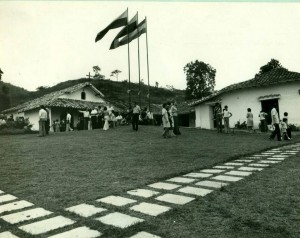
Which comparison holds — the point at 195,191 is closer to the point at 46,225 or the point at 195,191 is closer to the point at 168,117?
the point at 46,225

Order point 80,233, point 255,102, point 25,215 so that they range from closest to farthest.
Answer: point 80,233 < point 25,215 < point 255,102

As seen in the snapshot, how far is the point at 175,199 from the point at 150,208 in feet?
1.68

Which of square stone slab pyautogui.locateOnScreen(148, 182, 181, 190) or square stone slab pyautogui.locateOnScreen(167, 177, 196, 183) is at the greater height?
square stone slab pyautogui.locateOnScreen(167, 177, 196, 183)

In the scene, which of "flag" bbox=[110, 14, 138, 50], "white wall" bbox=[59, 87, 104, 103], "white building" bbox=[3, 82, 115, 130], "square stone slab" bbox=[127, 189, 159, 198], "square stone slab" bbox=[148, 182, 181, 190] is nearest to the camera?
"square stone slab" bbox=[127, 189, 159, 198]

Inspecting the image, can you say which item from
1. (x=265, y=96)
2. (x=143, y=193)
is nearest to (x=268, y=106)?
(x=265, y=96)

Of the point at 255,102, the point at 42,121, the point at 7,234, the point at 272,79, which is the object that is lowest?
the point at 7,234

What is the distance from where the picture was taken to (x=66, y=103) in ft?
85.6

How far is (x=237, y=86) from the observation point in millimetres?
22625

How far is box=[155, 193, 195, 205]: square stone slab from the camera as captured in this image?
4.18m

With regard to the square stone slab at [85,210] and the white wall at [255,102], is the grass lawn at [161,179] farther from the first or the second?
the white wall at [255,102]

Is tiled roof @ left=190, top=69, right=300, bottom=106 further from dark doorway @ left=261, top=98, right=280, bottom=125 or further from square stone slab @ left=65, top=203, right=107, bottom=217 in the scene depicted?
square stone slab @ left=65, top=203, right=107, bottom=217

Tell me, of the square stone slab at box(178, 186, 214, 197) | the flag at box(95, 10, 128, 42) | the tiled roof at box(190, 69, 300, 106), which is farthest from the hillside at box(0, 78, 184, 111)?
the square stone slab at box(178, 186, 214, 197)

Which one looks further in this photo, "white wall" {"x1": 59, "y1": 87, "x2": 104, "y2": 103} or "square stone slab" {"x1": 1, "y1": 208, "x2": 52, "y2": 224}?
"white wall" {"x1": 59, "y1": 87, "x2": 104, "y2": 103}

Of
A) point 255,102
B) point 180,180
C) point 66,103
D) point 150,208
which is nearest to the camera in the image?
point 150,208
